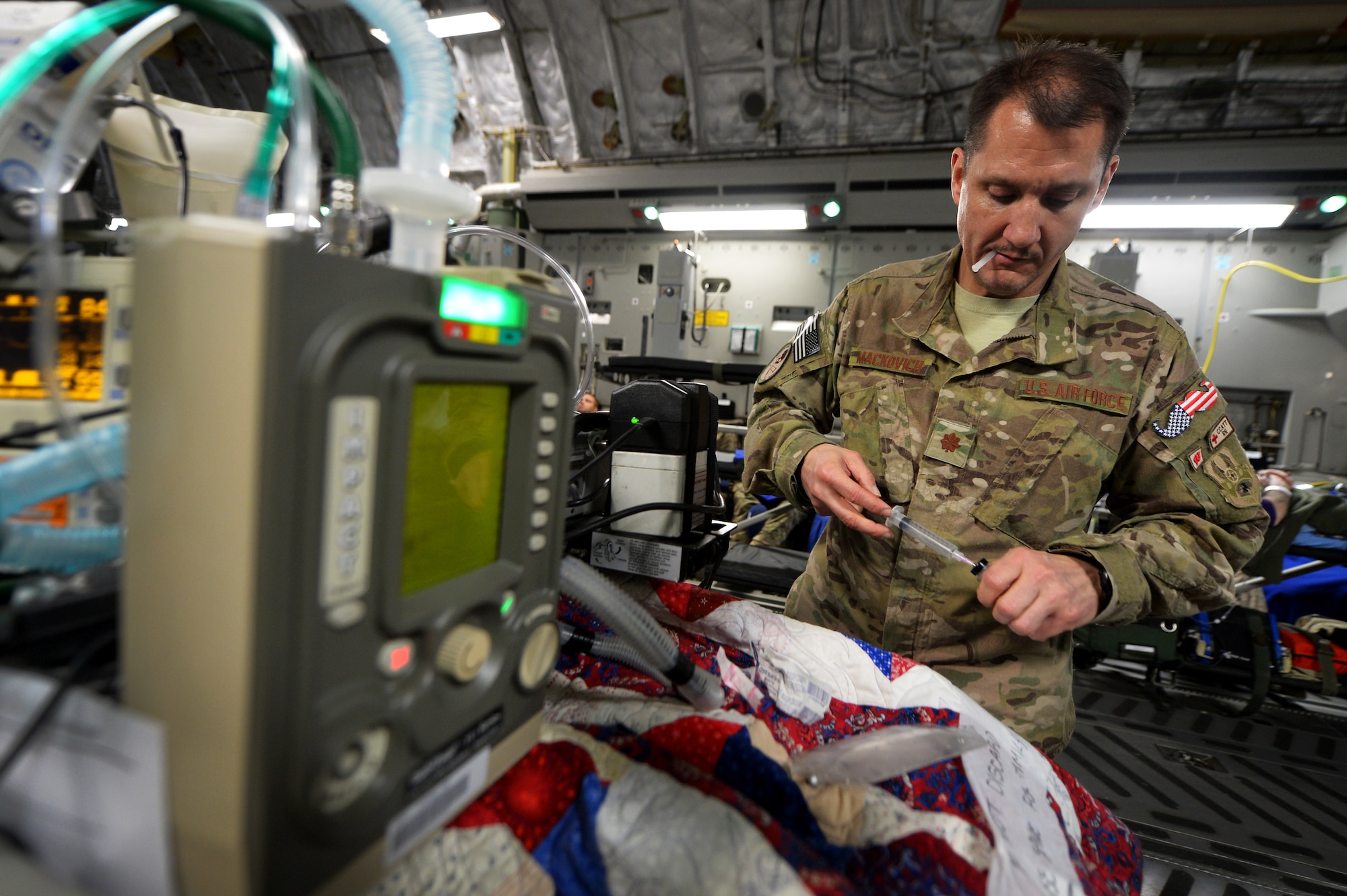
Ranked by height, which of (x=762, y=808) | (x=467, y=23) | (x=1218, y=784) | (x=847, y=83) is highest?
(x=467, y=23)

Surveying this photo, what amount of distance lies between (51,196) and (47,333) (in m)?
0.08

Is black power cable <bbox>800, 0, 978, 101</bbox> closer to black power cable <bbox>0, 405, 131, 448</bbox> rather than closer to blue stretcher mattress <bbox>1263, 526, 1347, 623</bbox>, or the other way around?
blue stretcher mattress <bbox>1263, 526, 1347, 623</bbox>

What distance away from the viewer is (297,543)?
11.4 inches

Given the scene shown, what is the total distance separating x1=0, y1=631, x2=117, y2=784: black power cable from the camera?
11.7 inches

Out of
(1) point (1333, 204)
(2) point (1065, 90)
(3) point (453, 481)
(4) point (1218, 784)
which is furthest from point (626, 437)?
(1) point (1333, 204)

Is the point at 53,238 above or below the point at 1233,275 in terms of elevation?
below

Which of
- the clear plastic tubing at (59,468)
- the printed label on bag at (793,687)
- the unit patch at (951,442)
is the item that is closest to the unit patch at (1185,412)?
the unit patch at (951,442)

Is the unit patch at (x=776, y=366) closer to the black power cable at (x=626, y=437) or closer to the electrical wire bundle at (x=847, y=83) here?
the black power cable at (x=626, y=437)

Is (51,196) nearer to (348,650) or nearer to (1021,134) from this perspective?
(348,650)

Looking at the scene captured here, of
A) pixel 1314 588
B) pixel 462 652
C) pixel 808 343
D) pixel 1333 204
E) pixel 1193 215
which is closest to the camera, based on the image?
pixel 462 652

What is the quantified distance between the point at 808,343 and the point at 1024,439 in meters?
0.43

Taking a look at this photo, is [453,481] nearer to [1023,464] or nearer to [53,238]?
[53,238]

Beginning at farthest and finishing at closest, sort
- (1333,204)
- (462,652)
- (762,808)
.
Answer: (1333,204) → (762,808) → (462,652)

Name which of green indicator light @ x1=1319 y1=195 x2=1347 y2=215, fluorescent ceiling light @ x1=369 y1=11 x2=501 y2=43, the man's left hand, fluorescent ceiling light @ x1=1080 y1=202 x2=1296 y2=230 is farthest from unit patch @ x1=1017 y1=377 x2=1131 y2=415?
fluorescent ceiling light @ x1=369 y1=11 x2=501 y2=43
